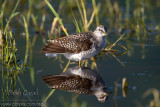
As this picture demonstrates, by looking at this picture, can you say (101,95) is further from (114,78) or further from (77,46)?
(77,46)

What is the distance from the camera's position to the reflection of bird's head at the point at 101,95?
5.03m

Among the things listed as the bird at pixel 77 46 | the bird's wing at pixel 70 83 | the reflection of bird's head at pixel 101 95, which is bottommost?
the reflection of bird's head at pixel 101 95

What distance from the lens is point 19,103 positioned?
16.1ft

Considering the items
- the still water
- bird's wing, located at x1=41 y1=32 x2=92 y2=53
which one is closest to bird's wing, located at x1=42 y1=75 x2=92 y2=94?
the still water

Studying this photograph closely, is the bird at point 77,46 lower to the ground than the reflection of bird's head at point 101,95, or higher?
higher

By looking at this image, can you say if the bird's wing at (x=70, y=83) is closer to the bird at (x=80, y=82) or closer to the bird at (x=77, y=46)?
the bird at (x=80, y=82)

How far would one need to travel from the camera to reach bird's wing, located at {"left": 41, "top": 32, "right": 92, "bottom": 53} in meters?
6.70

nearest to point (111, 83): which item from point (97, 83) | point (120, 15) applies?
point (97, 83)

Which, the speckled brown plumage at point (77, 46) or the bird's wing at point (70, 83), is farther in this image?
the speckled brown plumage at point (77, 46)

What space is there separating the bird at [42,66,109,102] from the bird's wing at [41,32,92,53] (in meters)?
0.45

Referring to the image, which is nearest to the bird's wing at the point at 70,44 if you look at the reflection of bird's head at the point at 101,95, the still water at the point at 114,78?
the still water at the point at 114,78

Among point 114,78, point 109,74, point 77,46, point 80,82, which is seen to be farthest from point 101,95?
point 77,46

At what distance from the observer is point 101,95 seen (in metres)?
5.20

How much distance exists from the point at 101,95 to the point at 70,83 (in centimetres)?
82
